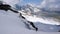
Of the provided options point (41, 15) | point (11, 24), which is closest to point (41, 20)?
point (41, 15)

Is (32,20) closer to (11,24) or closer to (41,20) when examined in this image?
(41,20)

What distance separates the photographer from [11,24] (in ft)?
3.67

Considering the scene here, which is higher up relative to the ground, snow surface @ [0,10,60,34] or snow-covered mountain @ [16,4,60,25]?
snow-covered mountain @ [16,4,60,25]

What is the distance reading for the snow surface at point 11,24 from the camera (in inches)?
42.3

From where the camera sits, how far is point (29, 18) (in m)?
1.16

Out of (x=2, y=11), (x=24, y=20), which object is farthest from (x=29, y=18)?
(x=2, y=11)

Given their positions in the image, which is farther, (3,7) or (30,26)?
(3,7)

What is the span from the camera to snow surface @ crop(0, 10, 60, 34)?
1.07 m

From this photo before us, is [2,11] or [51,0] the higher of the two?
[51,0]

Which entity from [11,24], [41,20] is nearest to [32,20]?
[41,20]

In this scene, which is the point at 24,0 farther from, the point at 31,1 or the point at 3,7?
the point at 3,7

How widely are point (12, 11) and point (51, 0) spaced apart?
1.24 ft

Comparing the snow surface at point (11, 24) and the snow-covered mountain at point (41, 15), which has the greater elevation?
the snow-covered mountain at point (41, 15)

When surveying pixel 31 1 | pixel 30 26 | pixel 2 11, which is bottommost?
pixel 30 26
